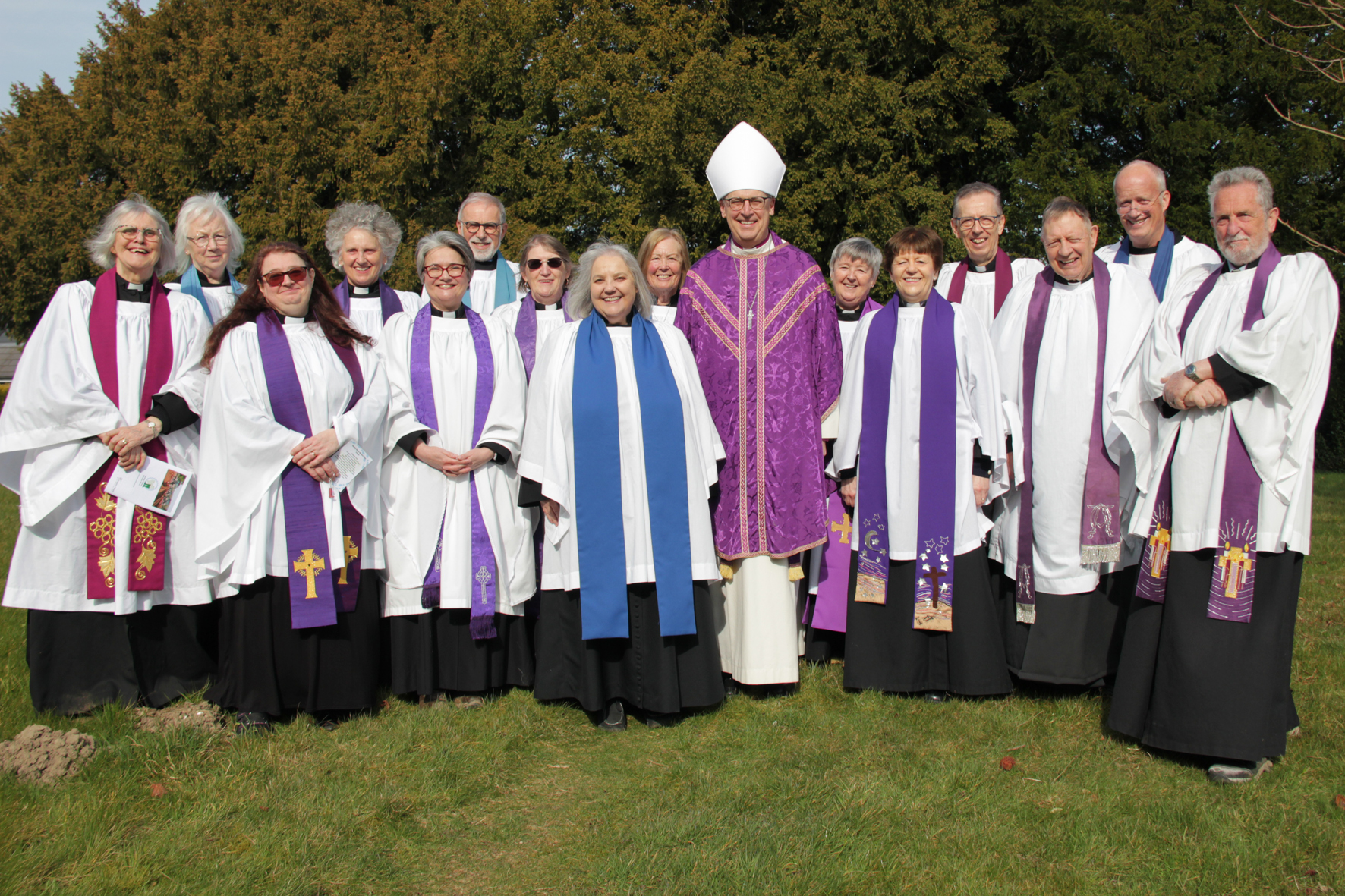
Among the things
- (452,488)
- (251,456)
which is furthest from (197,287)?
(452,488)

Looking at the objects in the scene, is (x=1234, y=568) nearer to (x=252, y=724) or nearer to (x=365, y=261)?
(x=252, y=724)

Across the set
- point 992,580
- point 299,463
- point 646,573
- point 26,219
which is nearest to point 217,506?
point 299,463

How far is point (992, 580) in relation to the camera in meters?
5.26

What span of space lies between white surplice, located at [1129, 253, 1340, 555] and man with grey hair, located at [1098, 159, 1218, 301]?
38.1 inches

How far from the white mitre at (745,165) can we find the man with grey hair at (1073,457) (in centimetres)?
140

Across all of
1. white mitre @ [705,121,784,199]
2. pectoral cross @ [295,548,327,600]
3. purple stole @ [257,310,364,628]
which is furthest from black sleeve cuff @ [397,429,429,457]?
white mitre @ [705,121,784,199]

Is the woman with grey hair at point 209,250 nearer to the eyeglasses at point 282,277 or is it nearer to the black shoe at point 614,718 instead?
the eyeglasses at point 282,277

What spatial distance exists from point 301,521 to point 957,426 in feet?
10.3

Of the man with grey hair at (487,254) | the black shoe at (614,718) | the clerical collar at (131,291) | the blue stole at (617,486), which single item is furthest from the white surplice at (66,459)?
the man with grey hair at (487,254)

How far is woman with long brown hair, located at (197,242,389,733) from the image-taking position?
Result: 14.8 ft

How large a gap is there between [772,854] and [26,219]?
981 inches

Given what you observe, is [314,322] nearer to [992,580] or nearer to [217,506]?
[217,506]

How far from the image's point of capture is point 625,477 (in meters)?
4.80

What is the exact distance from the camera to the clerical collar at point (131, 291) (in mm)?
4891
